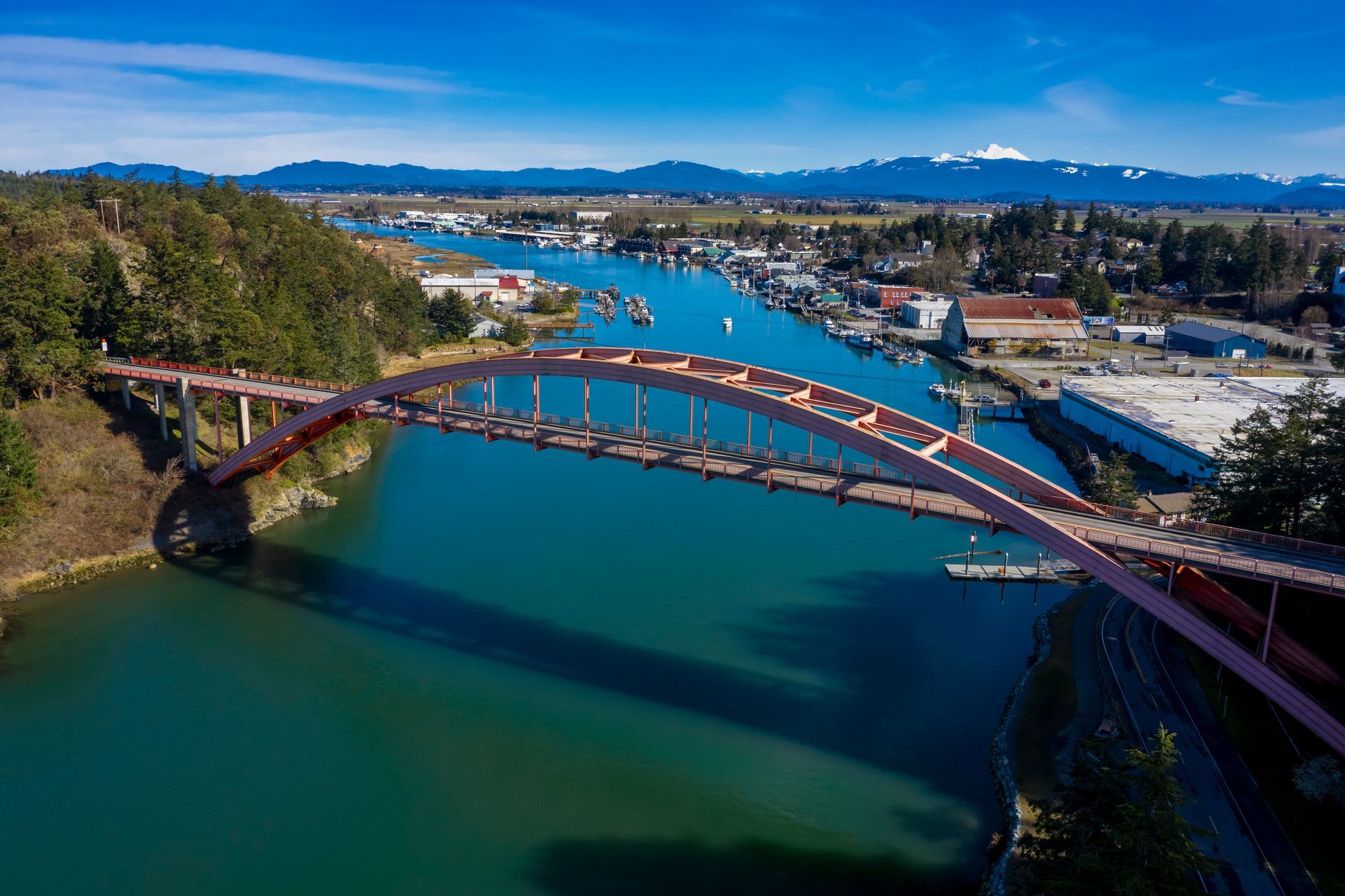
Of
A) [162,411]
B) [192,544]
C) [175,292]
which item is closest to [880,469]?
[192,544]

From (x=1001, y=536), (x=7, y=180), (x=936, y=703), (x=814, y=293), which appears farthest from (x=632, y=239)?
(x=936, y=703)

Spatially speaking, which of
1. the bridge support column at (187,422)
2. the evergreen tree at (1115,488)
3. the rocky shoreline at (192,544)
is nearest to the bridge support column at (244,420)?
the bridge support column at (187,422)

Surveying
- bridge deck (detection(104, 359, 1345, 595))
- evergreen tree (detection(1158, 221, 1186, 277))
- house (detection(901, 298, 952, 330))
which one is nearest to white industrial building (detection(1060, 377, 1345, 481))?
bridge deck (detection(104, 359, 1345, 595))

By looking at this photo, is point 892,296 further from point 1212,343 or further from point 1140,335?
point 1212,343

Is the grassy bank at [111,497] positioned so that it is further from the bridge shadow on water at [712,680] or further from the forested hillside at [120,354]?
the bridge shadow on water at [712,680]

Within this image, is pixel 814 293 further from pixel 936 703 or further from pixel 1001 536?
pixel 936 703

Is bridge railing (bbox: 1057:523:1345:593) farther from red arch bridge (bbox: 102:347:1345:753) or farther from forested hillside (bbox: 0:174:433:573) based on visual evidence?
forested hillside (bbox: 0:174:433:573)
